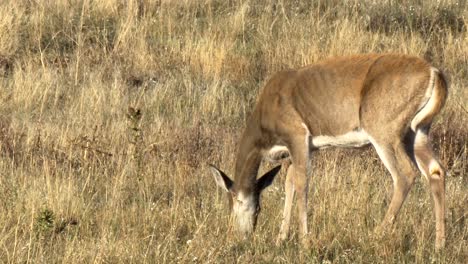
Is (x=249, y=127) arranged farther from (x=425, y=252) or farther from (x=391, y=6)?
(x=391, y=6)

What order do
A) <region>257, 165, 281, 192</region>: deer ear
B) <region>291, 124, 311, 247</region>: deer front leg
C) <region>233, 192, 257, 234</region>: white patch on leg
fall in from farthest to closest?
<region>257, 165, 281, 192</region>: deer ear < <region>291, 124, 311, 247</region>: deer front leg < <region>233, 192, 257, 234</region>: white patch on leg

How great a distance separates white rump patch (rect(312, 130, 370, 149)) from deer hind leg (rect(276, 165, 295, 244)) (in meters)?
0.30

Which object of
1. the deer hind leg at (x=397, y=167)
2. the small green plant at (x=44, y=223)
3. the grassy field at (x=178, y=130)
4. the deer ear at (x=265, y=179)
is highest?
the deer hind leg at (x=397, y=167)

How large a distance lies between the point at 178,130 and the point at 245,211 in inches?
116

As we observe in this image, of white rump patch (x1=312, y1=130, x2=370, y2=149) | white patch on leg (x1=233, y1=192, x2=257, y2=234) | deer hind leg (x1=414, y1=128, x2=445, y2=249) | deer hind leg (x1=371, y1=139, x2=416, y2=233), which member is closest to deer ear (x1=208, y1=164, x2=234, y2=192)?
white patch on leg (x1=233, y1=192, x2=257, y2=234)

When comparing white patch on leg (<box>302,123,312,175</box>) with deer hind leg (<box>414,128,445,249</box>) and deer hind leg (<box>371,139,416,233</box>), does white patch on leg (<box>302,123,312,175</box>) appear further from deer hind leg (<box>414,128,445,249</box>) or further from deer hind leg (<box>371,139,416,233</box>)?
deer hind leg (<box>414,128,445,249</box>)

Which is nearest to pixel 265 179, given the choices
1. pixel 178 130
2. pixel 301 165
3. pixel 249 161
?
pixel 249 161

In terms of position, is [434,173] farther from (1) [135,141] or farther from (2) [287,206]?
(1) [135,141]

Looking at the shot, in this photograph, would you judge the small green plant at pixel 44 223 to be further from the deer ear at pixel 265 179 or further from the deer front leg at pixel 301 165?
the deer front leg at pixel 301 165

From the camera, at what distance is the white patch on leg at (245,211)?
8.10 m

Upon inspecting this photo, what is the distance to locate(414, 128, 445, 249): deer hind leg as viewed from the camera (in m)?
7.93

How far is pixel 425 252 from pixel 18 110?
5798 millimetres

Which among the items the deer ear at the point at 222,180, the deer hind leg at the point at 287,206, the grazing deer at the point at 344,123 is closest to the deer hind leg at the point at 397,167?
the grazing deer at the point at 344,123

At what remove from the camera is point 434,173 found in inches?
324
